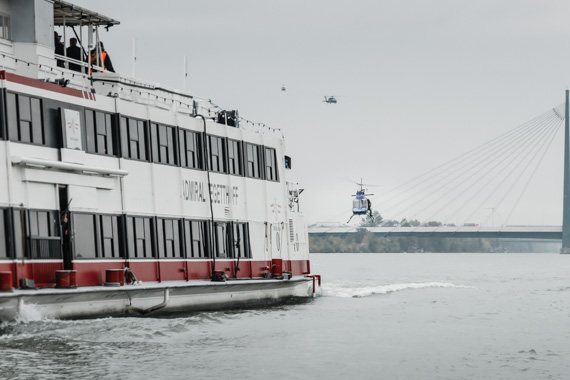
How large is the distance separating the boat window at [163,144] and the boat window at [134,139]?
13.6 inches

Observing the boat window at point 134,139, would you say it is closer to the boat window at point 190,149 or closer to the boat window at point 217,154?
the boat window at point 190,149

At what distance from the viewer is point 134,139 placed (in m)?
27.4

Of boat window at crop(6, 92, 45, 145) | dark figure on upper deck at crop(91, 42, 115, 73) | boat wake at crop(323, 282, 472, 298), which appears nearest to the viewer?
boat window at crop(6, 92, 45, 145)

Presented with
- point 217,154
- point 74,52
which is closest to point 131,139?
point 74,52

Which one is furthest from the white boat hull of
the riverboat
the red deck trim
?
the red deck trim

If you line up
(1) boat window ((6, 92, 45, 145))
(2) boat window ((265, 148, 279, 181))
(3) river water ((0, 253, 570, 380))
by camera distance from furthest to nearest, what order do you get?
1. (2) boat window ((265, 148, 279, 181))
2. (1) boat window ((6, 92, 45, 145))
3. (3) river water ((0, 253, 570, 380))

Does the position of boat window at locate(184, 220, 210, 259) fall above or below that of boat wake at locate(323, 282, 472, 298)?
above

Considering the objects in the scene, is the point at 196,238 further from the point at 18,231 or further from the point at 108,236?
the point at 18,231

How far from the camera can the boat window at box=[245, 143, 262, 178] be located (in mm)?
33469

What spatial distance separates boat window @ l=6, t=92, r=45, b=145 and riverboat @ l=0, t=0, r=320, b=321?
3 cm

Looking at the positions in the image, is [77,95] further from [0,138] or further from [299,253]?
[299,253]

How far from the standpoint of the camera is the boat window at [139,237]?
26.8m

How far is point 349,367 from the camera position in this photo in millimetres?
21375

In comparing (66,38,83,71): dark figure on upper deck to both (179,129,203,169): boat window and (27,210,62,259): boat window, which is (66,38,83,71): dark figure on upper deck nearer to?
(179,129,203,169): boat window
